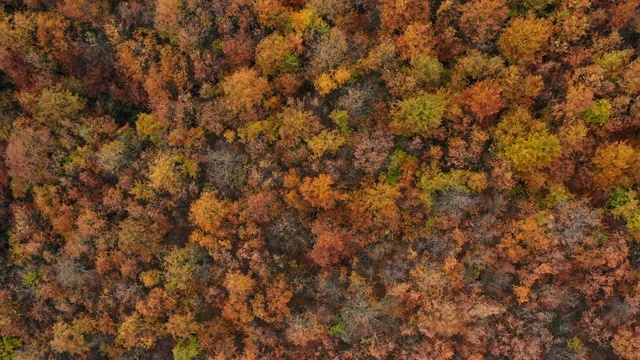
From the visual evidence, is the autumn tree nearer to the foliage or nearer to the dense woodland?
the dense woodland

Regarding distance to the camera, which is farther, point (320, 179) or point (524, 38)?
point (320, 179)

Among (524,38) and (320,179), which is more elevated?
(524,38)

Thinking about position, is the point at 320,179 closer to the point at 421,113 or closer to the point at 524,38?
the point at 421,113

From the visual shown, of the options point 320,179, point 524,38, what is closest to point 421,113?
point 320,179

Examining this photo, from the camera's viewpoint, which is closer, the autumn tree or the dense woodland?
the dense woodland

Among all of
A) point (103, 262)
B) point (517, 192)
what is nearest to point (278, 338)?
point (103, 262)

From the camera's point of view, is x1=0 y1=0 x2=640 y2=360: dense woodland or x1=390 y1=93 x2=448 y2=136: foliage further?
x1=390 y1=93 x2=448 y2=136: foliage

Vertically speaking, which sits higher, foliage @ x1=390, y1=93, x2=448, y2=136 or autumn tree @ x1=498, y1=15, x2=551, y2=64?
autumn tree @ x1=498, y1=15, x2=551, y2=64

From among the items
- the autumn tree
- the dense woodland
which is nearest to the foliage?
the dense woodland
